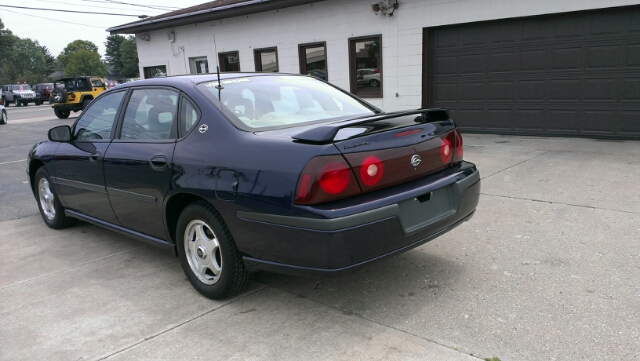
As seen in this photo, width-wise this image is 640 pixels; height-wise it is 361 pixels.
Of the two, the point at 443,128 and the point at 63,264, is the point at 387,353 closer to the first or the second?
the point at 443,128

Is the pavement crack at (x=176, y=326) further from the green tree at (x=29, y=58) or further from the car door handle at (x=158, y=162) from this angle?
A: the green tree at (x=29, y=58)

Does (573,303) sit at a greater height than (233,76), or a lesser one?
lesser

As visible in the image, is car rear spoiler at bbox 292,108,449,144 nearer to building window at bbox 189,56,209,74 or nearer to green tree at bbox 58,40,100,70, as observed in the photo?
building window at bbox 189,56,209,74

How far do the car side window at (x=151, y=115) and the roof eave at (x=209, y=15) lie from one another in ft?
29.6

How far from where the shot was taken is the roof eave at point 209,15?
40.8ft

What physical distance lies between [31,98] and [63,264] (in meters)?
41.0

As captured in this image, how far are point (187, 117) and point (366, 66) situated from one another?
9110mm

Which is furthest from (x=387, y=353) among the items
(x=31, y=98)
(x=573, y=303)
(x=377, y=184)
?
(x=31, y=98)

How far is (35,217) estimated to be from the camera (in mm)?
5762

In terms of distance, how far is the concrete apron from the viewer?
2.64m

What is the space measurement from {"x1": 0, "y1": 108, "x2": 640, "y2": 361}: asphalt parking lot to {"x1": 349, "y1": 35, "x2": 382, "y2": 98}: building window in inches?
285

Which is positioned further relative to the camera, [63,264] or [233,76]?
[63,264]

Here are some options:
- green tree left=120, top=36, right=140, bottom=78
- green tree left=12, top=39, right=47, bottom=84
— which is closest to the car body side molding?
green tree left=120, top=36, right=140, bottom=78

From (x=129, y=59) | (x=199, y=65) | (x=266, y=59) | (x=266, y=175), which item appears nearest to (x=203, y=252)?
(x=266, y=175)
